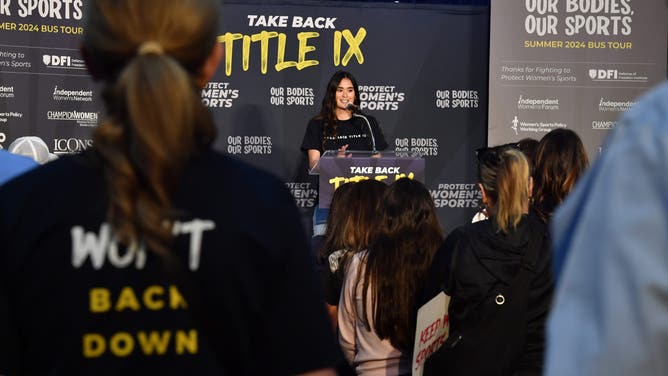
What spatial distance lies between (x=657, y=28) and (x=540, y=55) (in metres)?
1.15

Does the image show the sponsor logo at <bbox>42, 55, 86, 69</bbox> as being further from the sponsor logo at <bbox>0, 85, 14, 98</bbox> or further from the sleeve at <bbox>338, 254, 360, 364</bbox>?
the sleeve at <bbox>338, 254, 360, 364</bbox>

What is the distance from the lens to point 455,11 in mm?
9844

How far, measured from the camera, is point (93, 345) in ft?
5.48

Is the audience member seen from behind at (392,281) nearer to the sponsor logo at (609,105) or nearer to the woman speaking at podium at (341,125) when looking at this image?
the woman speaking at podium at (341,125)

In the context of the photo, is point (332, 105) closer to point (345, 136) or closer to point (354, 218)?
point (345, 136)

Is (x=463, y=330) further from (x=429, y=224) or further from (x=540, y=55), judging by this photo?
(x=540, y=55)

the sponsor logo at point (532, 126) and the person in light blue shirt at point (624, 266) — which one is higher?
the sponsor logo at point (532, 126)

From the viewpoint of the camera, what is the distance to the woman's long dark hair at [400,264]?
163 inches

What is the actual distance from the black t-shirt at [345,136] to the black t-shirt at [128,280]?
6.78 metres

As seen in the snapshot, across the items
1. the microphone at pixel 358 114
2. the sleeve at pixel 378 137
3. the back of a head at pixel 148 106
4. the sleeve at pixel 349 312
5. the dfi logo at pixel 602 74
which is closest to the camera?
the back of a head at pixel 148 106

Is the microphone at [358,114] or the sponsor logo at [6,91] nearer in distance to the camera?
the microphone at [358,114]

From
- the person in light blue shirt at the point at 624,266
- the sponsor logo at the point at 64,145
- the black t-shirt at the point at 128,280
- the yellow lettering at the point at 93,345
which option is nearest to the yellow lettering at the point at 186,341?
the black t-shirt at the point at 128,280

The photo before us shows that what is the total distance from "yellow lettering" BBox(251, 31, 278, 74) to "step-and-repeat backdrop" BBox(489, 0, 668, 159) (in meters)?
2.06

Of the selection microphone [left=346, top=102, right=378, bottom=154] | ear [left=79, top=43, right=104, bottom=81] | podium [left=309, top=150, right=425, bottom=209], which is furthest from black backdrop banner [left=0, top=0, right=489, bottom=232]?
ear [left=79, top=43, right=104, bottom=81]
